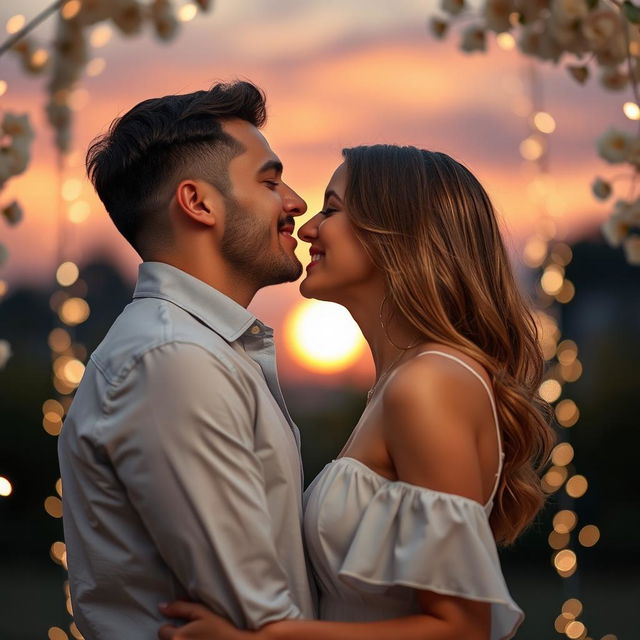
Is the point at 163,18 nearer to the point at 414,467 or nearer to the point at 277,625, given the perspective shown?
the point at 414,467

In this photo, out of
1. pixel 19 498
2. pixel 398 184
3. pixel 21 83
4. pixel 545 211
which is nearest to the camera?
pixel 398 184

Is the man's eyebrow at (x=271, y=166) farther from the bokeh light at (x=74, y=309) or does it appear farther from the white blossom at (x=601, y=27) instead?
the bokeh light at (x=74, y=309)

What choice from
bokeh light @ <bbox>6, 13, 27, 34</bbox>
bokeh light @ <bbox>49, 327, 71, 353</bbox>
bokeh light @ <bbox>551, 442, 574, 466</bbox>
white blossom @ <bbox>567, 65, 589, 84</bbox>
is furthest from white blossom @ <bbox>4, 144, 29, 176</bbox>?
bokeh light @ <bbox>551, 442, 574, 466</bbox>

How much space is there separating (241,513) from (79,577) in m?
0.36

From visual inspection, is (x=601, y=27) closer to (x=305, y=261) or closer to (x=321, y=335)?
(x=305, y=261)

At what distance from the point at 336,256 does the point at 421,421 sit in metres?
0.44

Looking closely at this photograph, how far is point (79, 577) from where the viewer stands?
1903 mm

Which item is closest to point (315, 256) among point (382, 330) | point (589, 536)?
point (382, 330)

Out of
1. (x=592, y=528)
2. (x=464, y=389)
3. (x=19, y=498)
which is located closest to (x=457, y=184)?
(x=464, y=389)

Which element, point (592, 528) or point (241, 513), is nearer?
point (241, 513)

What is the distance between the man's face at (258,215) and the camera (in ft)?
7.11

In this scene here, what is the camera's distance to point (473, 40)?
2604mm

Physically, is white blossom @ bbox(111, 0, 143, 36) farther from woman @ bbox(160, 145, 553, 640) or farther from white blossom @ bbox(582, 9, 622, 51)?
white blossom @ bbox(582, 9, 622, 51)

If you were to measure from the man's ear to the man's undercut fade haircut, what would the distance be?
2 cm
